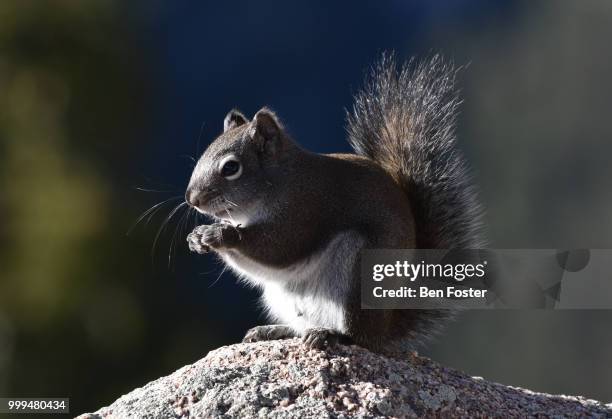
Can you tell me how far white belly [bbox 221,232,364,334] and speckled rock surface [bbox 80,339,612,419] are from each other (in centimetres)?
14

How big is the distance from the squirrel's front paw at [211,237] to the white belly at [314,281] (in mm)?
73

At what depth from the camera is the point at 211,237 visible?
270cm

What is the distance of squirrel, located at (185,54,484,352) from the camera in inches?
105

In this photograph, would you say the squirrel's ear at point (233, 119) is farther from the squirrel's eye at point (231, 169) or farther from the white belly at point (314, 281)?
the white belly at point (314, 281)

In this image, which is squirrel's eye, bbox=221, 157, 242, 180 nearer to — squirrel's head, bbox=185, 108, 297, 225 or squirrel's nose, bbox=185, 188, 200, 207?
squirrel's head, bbox=185, 108, 297, 225

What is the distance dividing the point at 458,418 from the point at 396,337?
1.79 ft

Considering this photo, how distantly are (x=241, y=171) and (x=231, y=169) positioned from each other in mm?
35

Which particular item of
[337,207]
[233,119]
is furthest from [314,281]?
[233,119]

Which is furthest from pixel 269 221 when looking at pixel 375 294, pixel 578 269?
pixel 578 269

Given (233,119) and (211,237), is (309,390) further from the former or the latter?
(233,119)

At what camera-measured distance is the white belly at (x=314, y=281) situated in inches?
104

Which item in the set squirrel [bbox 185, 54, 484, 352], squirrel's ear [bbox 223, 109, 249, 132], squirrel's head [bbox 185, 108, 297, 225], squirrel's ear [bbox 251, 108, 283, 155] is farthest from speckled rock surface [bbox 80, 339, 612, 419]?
squirrel's ear [bbox 223, 109, 249, 132]

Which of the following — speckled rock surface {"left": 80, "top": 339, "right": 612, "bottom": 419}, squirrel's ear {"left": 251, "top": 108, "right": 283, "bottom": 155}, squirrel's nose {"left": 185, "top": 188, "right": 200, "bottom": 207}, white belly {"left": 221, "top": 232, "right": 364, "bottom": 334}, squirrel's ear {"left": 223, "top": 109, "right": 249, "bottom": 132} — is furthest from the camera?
squirrel's ear {"left": 223, "top": 109, "right": 249, "bottom": 132}

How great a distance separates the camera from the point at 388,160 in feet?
10.1
